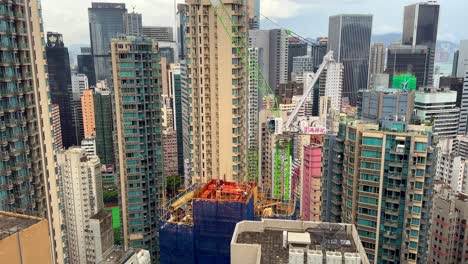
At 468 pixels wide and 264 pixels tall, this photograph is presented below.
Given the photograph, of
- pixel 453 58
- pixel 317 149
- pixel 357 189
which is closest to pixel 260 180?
pixel 317 149

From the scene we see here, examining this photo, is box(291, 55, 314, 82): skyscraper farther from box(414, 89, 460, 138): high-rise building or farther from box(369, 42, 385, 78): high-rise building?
box(414, 89, 460, 138): high-rise building

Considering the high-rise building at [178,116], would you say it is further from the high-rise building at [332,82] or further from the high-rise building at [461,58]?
the high-rise building at [461,58]

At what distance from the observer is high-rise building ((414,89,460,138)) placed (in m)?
54.5

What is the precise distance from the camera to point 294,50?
4218 inches

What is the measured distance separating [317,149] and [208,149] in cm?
964

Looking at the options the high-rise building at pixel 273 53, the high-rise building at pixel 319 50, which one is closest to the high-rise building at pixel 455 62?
the high-rise building at pixel 319 50

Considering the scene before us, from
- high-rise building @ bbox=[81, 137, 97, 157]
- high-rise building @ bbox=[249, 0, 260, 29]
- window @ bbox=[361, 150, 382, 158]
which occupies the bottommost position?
high-rise building @ bbox=[81, 137, 97, 157]

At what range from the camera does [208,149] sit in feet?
88.5

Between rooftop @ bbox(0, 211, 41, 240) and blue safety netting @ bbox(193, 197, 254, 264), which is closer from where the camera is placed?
rooftop @ bbox(0, 211, 41, 240)

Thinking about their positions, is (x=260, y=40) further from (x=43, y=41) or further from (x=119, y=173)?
(x=43, y=41)

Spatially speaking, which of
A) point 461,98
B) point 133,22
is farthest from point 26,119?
point 133,22

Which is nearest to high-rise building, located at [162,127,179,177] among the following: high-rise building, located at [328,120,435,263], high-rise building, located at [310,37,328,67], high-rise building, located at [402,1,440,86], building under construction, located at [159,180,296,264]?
building under construction, located at [159,180,296,264]

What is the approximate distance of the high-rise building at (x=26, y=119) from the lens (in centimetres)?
1603

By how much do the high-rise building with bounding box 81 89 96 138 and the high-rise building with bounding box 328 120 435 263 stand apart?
2109 inches
